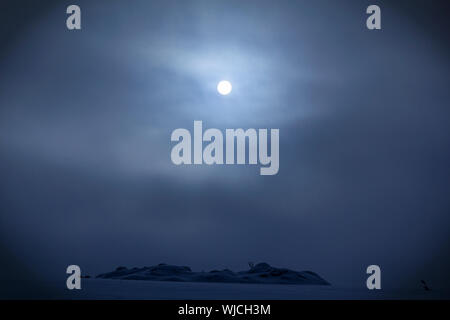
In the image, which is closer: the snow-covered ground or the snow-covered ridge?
the snow-covered ground

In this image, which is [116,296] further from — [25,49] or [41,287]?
[25,49]

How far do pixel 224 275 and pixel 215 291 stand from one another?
2.85ft

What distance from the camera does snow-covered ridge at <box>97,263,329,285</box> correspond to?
674 cm

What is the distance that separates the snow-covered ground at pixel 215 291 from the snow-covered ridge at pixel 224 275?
126 mm

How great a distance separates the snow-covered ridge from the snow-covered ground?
126mm

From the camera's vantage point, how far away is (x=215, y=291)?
19.4 ft

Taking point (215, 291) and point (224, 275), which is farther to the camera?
point (224, 275)

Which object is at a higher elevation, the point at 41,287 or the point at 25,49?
the point at 25,49
